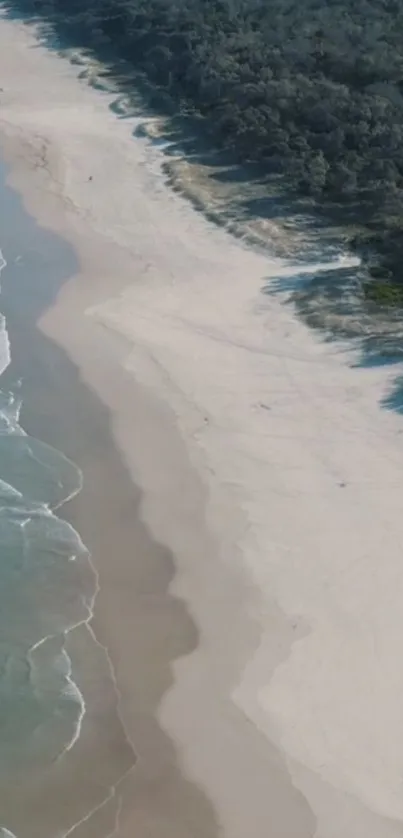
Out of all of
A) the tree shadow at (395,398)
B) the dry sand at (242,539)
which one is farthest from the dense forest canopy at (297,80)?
the tree shadow at (395,398)

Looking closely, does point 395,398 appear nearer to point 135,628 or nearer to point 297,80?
point 135,628

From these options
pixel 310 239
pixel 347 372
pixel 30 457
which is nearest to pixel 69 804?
pixel 30 457

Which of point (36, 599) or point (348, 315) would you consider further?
point (348, 315)

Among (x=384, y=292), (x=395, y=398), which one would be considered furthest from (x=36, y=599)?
(x=384, y=292)

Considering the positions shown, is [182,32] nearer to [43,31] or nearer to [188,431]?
[43,31]

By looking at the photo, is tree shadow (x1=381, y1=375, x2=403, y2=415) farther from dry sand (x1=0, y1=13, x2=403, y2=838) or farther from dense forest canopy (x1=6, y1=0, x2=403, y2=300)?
dense forest canopy (x1=6, y1=0, x2=403, y2=300)
